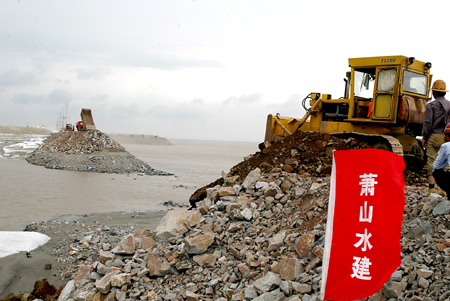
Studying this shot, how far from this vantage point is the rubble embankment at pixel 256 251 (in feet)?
14.8

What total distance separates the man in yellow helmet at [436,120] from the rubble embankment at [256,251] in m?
0.85

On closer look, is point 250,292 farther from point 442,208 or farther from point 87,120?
point 87,120

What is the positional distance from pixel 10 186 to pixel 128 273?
17488 mm

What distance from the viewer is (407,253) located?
4652mm

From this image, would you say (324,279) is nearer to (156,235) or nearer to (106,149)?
(156,235)

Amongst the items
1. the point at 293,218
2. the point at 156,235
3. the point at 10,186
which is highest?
the point at 293,218

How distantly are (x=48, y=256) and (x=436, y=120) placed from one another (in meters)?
8.92

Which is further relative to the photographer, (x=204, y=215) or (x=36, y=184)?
(x=36, y=184)

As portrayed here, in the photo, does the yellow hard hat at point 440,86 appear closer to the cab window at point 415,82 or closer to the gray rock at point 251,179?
the cab window at point 415,82

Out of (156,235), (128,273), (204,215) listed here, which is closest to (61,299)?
(128,273)

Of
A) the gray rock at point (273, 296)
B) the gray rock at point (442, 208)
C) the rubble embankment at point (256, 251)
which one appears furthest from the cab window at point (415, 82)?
the gray rock at point (273, 296)

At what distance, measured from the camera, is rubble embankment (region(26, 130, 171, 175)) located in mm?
30625

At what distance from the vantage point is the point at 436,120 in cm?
668

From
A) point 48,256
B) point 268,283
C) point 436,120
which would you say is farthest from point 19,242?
point 436,120
